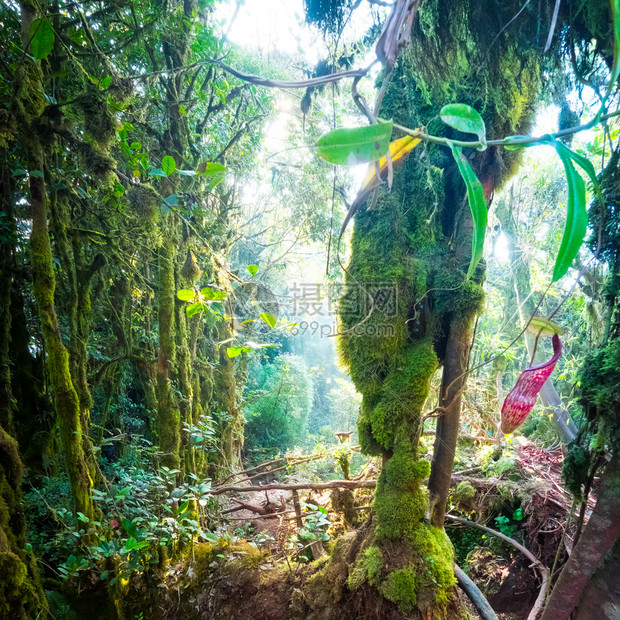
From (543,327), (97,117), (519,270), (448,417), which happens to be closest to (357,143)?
(543,327)

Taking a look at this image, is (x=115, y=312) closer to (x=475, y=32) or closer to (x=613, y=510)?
(x=475, y=32)

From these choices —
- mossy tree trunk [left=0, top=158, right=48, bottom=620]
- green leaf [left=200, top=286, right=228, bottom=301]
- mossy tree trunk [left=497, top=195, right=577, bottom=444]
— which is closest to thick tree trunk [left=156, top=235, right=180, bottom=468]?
mossy tree trunk [left=0, top=158, right=48, bottom=620]

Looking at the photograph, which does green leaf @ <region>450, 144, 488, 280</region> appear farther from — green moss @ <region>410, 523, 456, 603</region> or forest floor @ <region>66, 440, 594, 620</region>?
green moss @ <region>410, 523, 456, 603</region>

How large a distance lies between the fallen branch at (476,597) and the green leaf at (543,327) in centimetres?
136

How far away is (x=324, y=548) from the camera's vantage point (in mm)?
2508

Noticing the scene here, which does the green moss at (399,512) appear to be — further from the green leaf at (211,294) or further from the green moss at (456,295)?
the green leaf at (211,294)

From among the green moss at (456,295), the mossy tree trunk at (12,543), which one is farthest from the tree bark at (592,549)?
the mossy tree trunk at (12,543)

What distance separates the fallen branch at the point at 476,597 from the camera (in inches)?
60.8

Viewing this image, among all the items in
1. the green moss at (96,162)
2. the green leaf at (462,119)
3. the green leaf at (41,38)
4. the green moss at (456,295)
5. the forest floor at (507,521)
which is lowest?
the forest floor at (507,521)

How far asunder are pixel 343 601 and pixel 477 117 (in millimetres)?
2090

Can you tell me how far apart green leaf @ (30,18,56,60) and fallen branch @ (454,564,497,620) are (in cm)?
307

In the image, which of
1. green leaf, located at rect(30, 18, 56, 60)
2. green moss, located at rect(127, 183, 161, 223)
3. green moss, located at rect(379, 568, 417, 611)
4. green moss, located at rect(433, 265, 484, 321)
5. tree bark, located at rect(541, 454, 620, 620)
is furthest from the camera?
green moss, located at rect(127, 183, 161, 223)

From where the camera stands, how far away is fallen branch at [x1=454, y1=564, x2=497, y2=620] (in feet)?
5.06

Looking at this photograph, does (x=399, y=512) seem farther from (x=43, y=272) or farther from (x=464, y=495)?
(x=43, y=272)
